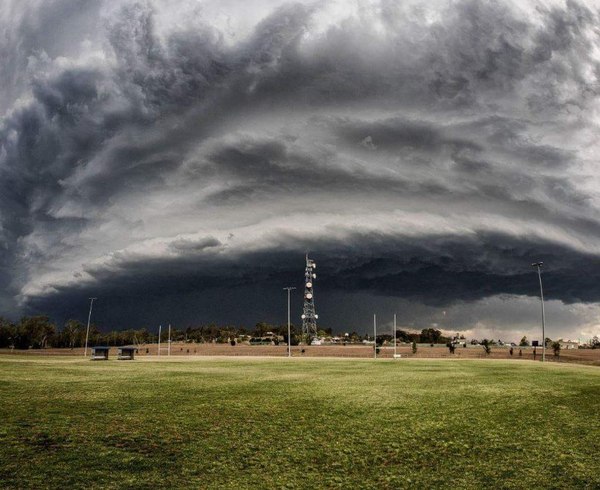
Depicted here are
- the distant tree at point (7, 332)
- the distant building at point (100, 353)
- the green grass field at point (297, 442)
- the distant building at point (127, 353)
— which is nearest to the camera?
the green grass field at point (297, 442)

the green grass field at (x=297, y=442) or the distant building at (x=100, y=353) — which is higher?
the green grass field at (x=297, y=442)

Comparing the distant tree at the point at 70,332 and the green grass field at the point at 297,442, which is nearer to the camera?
the green grass field at the point at 297,442

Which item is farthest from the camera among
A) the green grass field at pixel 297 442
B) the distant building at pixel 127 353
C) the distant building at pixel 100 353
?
the distant building at pixel 127 353

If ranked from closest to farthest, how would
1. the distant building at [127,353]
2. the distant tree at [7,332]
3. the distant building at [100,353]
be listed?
the distant building at [100,353] < the distant building at [127,353] < the distant tree at [7,332]

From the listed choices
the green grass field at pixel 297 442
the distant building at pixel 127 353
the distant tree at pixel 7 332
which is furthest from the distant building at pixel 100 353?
the distant tree at pixel 7 332

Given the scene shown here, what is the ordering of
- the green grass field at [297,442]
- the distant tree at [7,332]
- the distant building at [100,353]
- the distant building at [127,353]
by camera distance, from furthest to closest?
the distant tree at [7,332]
the distant building at [127,353]
the distant building at [100,353]
the green grass field at [297,442]

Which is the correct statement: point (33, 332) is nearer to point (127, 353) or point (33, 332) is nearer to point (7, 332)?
point (7, 332)

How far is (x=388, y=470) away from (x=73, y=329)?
204 metres

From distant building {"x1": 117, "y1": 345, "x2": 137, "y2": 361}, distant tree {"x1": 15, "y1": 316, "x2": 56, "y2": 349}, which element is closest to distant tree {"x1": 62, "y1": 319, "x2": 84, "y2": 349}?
distant tree {"x1": 15, "y1": 316, "x2": 56, "y2": 349}

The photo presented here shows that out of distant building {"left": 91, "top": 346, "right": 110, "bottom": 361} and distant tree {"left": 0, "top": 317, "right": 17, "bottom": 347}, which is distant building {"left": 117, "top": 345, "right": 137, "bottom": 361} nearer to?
distant building {"left": 91, "top": 346, "right": 110, "bottom": 361}

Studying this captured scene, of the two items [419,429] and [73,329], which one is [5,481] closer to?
[419,429]

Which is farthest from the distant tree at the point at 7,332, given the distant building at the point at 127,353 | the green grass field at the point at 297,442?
the green grass field at the point at 297,442

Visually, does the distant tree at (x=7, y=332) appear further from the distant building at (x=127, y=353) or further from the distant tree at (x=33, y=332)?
the distant building at (x=127, y=353)

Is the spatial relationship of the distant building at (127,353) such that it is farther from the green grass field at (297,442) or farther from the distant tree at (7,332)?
the distant tree at (7,332)
